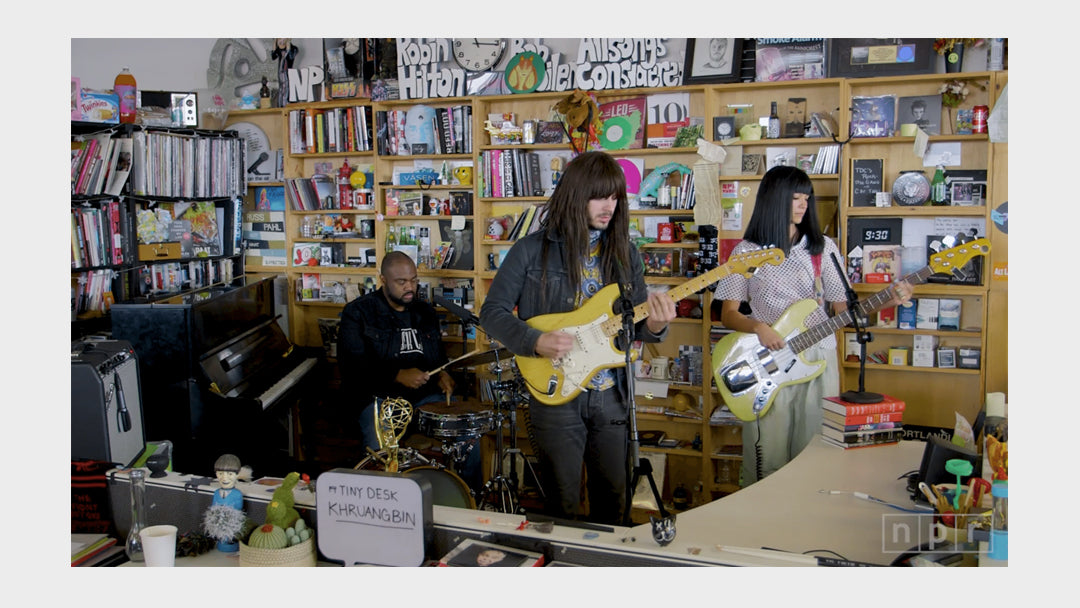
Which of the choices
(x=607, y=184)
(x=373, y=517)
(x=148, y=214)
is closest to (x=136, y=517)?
(x=373, y=517)

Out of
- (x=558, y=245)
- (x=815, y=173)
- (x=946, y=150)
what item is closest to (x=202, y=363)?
(x=558, y=245)

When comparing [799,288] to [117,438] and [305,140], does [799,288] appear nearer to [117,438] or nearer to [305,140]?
[117,438]

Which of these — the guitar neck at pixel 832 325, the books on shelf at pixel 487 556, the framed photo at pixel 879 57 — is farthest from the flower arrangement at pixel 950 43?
the books on shelf at pixel 487 556

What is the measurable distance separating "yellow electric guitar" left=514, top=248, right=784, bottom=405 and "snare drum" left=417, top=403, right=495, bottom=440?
71cm

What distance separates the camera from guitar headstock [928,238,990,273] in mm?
2762

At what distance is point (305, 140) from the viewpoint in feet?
15.8

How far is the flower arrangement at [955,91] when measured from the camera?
142 inches

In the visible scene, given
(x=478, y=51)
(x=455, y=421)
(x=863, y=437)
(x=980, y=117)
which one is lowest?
(x=455, y=421)

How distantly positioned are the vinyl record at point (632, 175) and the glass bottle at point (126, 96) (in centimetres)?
237

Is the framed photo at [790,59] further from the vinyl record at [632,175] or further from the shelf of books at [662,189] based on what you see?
the vinyl record at [632,175]

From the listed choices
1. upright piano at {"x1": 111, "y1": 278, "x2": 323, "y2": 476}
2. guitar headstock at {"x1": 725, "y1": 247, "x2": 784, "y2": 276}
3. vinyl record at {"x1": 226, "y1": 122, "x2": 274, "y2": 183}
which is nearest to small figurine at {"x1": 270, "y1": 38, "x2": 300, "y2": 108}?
vinyl record at {"x1": 226, "y1": 122, "x2": 274, "y2": 183}

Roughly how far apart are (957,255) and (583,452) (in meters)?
1.48

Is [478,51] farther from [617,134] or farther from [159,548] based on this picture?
[159,548]

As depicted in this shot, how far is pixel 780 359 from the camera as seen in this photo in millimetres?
3098
